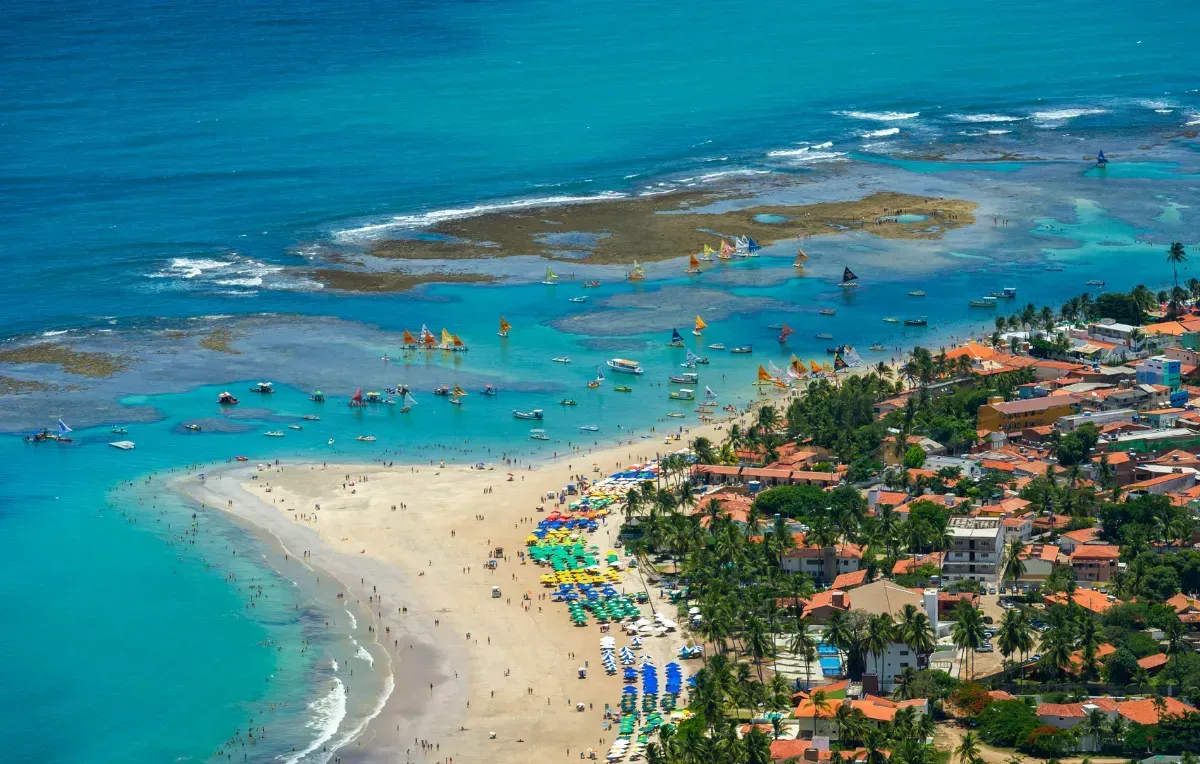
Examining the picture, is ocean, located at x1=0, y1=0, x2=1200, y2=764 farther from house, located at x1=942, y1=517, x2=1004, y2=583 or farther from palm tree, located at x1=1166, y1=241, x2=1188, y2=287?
house, located at x1=942, y1=517, x2=1004, y2=583

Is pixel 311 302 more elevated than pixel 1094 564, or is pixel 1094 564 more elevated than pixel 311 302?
pixel 311 302

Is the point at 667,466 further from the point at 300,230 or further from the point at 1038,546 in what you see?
the point at 300,230

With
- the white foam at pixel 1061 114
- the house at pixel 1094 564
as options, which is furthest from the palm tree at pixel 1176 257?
the white foam at pixel 1061 114

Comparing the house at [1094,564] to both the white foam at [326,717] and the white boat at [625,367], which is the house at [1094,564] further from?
the white boat at [625,367]

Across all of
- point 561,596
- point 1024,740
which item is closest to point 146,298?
point 561,596

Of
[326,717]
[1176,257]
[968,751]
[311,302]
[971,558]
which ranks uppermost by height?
[1176,257]

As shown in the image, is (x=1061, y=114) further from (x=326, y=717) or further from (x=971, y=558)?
(x=326, y=717)

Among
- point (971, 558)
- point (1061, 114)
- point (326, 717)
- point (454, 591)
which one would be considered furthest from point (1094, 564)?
point (1061, 114)
